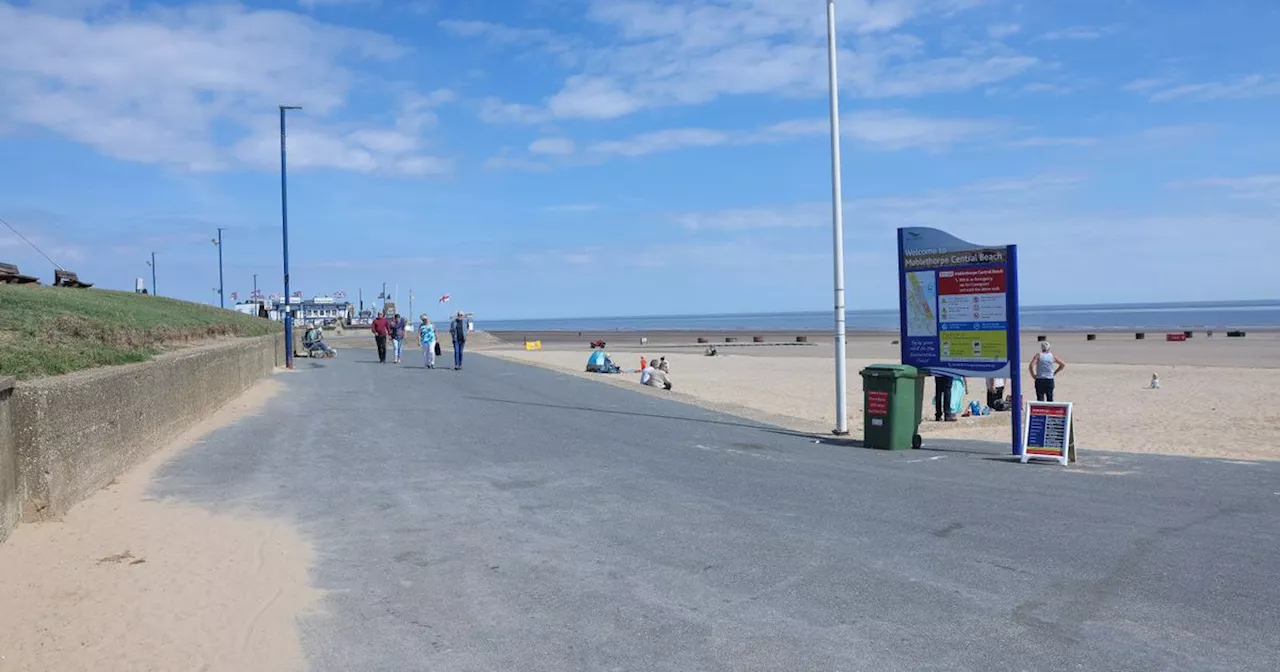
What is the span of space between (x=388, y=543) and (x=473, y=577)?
4.06 feet

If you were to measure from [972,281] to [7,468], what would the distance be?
37.1ft

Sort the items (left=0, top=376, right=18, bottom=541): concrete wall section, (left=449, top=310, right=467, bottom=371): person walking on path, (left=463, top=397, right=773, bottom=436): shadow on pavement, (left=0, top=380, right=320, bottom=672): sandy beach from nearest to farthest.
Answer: (left=0, top=380, right=320, bottom=672): sandy beach
(left=0, top=376, right=18, bottom=541): concrete wall section
(left=463, top=397, right=773, bottom=436): shadow on pavement
(left=449, top=310, right=467, bottom=371): person walking on path

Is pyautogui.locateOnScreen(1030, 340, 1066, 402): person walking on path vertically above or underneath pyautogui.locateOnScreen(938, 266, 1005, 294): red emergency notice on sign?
underneath

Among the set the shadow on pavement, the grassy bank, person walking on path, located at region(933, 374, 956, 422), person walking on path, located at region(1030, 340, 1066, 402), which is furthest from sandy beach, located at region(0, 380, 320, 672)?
person walking on path, located at region(1030, 340, 1066, 402)

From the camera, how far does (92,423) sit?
8.83 m

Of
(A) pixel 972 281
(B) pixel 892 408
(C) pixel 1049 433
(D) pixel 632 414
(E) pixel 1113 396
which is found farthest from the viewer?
(E) pixel 1113 396

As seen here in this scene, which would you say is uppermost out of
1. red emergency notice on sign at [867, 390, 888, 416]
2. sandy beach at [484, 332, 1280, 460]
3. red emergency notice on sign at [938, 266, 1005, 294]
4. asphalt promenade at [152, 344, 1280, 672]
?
red emergency notice on sign at [938, 266, 1005, 294]

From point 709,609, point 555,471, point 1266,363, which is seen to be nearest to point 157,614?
point 709,609

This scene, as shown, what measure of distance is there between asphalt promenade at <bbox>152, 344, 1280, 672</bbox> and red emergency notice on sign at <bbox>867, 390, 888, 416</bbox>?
73 centimetres

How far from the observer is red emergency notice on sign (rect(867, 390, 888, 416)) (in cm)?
1348

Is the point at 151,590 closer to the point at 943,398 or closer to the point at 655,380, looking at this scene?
the point at 943,398

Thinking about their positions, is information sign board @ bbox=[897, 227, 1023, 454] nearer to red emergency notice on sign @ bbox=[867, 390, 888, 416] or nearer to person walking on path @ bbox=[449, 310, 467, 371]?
red emergency notice on sign @ bbox=[867, 390, 888, 416]

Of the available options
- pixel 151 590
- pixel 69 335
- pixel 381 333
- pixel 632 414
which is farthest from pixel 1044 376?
pixel 381 333

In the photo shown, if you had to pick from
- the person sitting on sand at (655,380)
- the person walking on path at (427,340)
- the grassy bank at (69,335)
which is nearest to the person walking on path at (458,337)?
the person walking on path at (427,340)
